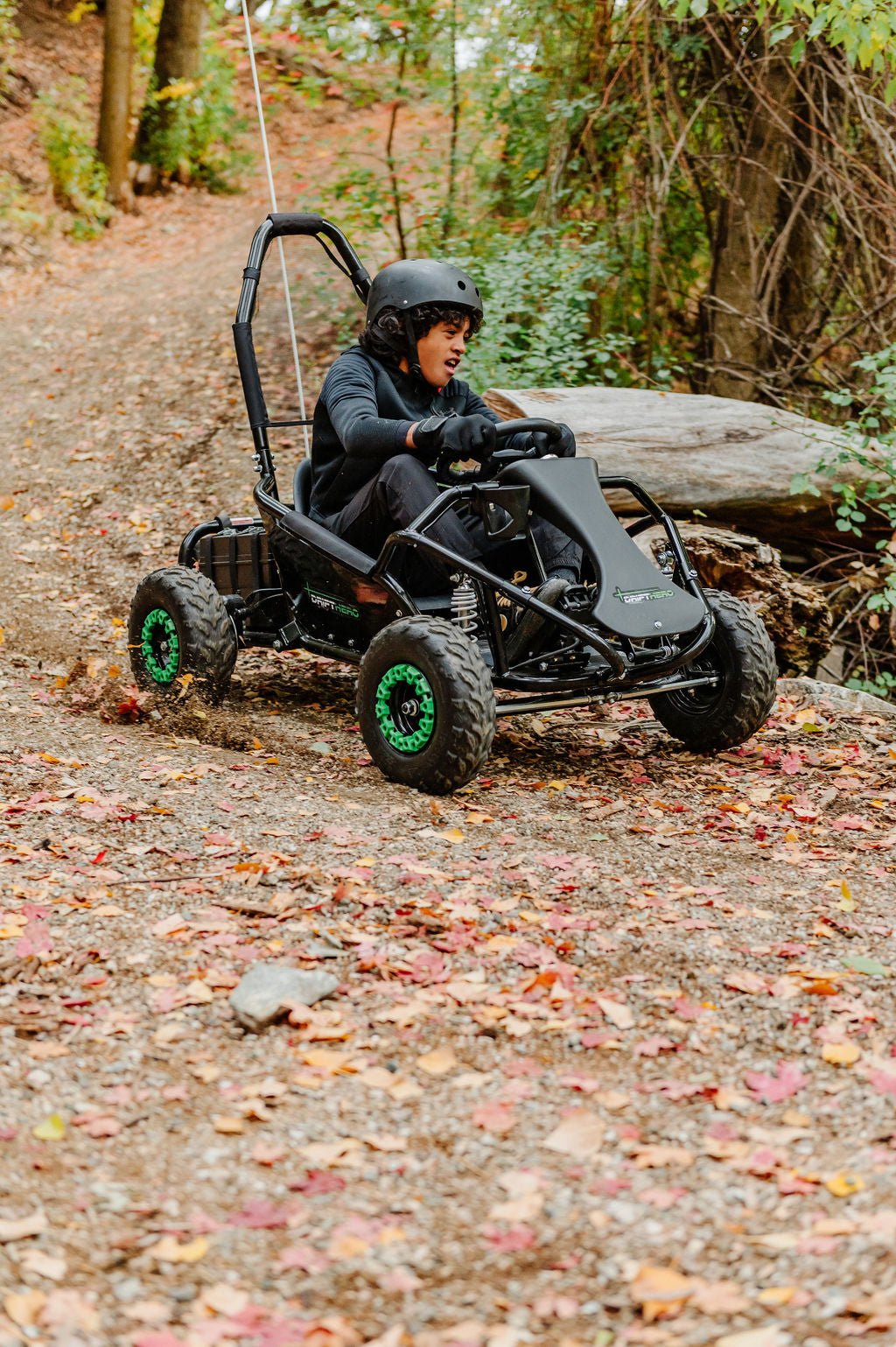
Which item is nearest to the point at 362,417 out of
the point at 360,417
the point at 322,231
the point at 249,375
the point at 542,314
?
the point at 360,417

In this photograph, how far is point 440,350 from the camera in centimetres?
452

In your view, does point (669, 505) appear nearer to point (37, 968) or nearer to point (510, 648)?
point (510, 648)

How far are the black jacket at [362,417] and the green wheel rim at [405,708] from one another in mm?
764

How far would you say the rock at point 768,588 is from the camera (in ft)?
18.1

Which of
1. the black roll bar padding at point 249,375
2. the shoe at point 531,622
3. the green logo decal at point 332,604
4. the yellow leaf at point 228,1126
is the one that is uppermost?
the black roll bar padding at point 249,375

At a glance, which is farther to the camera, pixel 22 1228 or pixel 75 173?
pixel 75 173

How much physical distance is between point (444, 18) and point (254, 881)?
23.7ft

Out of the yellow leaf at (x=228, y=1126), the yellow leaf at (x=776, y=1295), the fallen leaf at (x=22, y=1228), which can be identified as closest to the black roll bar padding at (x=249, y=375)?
the yellow leaf at (x=228, y=1126)

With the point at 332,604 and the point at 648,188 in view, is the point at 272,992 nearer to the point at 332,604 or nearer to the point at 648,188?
the point at 332,604

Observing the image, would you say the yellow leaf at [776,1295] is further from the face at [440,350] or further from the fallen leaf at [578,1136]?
the face at [440,350]

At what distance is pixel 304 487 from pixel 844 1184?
3387 mm

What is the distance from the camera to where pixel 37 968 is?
278 cm

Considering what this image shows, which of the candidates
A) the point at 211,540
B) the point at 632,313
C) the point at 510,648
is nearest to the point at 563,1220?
the point at 510,648

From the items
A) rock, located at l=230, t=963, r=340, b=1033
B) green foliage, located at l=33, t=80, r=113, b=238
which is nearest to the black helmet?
rock, located at l=230, t=963, r=340, b=1033
